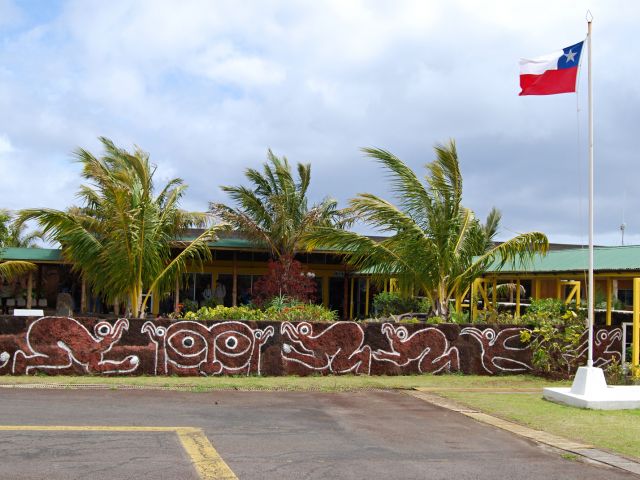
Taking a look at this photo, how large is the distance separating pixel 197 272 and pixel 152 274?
425 inches

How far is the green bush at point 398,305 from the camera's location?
23141 millimetres

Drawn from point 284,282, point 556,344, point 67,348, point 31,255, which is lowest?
point 67,348

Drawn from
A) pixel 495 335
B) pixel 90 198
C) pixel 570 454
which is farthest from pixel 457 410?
pixel 90 198

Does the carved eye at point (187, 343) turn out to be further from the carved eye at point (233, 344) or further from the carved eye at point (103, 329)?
the carved eye at point (103, 329)

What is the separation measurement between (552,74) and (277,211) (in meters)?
12.7

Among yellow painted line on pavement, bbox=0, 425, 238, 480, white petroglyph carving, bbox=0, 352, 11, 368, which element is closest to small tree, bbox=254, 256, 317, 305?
white petroglyph carving, bbox=0, 352, 11, 368

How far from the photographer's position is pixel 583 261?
1688 cm

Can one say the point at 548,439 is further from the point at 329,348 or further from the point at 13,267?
the point at 13,267

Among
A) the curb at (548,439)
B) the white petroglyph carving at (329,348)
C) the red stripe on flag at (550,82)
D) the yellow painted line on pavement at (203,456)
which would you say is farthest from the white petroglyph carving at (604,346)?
the yellow painted line on pavement at (203,456)

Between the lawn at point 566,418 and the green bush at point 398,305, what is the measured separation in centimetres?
1086

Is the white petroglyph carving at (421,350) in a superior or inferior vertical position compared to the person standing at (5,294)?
inferior

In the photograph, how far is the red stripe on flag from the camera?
1187 centimetres

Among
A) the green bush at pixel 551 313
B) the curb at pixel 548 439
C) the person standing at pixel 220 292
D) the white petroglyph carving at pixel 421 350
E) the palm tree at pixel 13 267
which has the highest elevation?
the palm tree at pixel 13 267

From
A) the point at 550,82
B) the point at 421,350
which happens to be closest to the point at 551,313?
the point at 421,350
